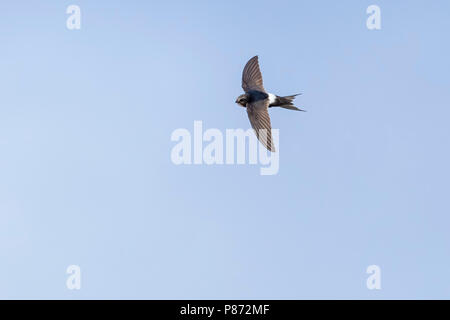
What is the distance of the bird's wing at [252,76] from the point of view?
1561cm

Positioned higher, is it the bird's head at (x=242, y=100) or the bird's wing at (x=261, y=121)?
the bird's head at (x=242, y=100)

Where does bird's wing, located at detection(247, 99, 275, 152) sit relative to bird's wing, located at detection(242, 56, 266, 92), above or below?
below

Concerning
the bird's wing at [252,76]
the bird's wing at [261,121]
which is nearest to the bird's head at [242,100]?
the bird's wing at [261,121]

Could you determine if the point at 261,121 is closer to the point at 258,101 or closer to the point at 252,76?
the point at 258,101

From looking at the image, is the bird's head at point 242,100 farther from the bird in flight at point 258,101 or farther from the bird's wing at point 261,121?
the bird's wing at point 261,121

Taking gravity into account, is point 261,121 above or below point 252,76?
below

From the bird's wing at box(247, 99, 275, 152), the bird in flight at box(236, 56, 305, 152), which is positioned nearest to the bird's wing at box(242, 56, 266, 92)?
the bird in flight at box(236, 56, 305, 152)

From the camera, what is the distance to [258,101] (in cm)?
1489

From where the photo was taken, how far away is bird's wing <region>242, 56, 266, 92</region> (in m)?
15.6

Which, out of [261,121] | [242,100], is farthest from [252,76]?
[261,121]

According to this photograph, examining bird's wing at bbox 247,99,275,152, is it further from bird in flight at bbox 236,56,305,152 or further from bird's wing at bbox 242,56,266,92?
bird's wing at bbox 242,56,266,92

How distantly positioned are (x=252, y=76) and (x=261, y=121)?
1.77 metres
